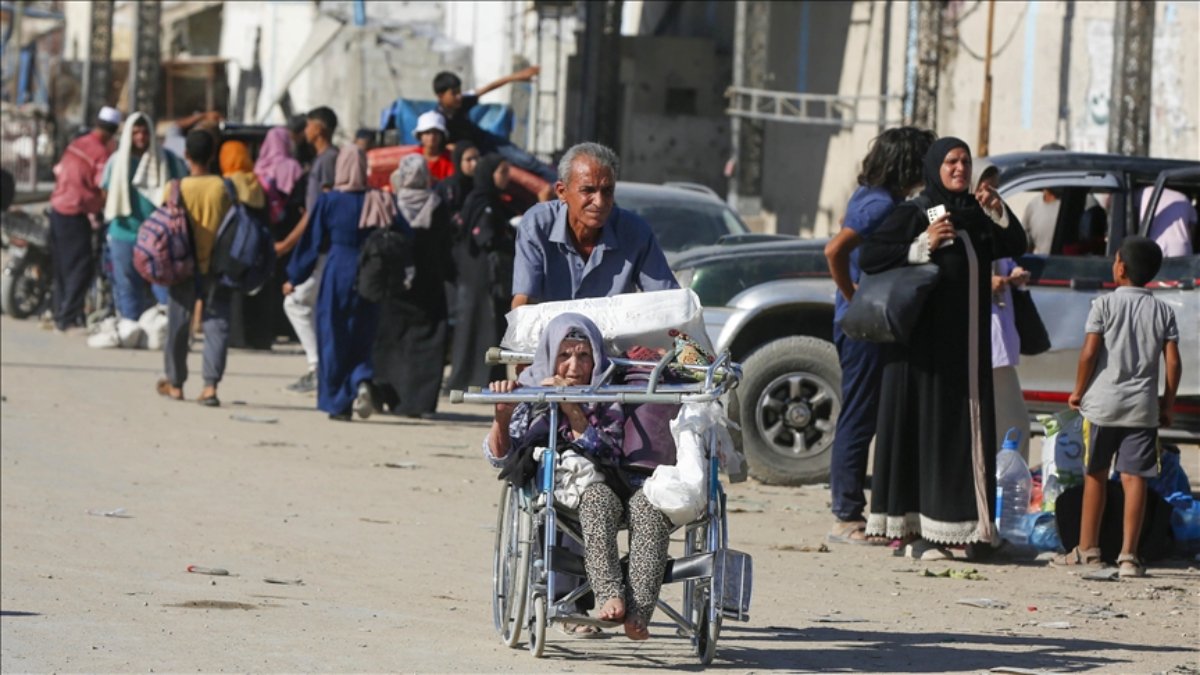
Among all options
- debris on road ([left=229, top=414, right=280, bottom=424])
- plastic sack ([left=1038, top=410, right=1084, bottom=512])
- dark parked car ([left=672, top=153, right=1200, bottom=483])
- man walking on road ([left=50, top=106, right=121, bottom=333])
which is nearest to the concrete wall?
man walking on road ([left=50, top=106, right=121, bottom=333])

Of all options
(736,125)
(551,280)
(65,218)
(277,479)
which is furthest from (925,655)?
(736,125)

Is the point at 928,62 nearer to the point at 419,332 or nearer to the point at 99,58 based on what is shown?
the point at 419,332

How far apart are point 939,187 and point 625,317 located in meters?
2.84

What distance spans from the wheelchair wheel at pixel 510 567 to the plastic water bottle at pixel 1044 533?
143 inches

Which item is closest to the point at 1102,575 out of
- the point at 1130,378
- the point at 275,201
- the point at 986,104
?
the point at 1130,378

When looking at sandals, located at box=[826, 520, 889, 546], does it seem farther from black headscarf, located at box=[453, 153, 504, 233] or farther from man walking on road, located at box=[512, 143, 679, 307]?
black headscarf, located at box=[453, 153, 504, 233]

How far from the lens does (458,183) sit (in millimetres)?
15727

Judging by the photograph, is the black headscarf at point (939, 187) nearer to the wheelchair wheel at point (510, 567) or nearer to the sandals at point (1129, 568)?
the sandals at point (1129, 568)

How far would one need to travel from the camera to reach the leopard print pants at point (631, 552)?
679cm

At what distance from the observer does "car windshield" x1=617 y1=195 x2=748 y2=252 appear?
1557cm

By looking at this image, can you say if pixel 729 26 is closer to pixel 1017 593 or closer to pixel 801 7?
pixel 801 7

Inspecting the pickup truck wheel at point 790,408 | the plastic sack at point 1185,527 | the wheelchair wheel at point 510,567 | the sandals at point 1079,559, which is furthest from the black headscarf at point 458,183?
the wheelchair wheel at point 510,567

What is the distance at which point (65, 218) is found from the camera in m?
20.6

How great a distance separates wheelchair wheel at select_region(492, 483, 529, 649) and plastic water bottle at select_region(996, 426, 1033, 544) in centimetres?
361
